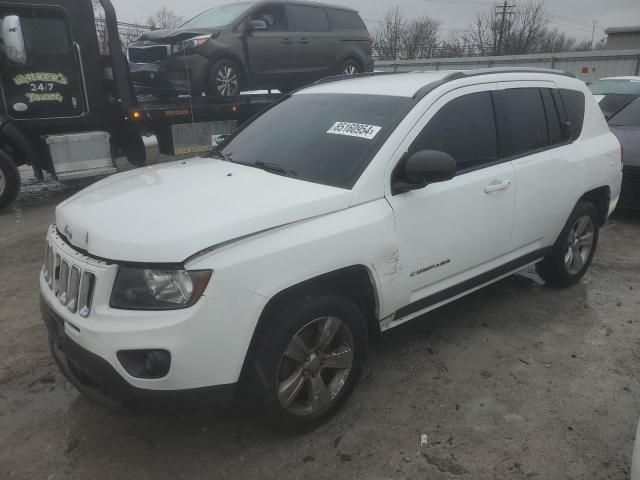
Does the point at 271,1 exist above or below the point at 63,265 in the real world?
above

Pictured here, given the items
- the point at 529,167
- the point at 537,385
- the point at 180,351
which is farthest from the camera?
the point at 529,167

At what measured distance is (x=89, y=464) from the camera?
2521mm

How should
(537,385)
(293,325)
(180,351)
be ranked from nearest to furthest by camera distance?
(180,351) < (293,325) < (537,385)

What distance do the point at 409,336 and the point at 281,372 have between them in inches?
57.2

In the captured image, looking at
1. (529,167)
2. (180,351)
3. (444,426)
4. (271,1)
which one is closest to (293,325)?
(180,351)

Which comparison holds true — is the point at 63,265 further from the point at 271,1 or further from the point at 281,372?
the point at 271,1

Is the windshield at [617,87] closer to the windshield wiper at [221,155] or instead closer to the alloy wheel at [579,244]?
the alloy wheel at [579,244]

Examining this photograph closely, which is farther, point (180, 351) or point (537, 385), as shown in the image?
point (537, 385)

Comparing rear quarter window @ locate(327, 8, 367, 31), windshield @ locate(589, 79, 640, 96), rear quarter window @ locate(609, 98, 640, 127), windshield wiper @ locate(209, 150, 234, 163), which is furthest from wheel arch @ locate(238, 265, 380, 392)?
windshield @ locate(589, 79, 640, 96)

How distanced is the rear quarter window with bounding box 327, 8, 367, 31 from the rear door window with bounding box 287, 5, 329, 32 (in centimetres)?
18

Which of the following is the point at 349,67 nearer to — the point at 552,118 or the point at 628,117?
the point at 628,117

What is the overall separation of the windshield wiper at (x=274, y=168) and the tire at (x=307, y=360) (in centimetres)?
80

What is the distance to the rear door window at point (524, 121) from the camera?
11.9 feet

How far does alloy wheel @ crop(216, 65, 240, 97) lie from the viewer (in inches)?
342
